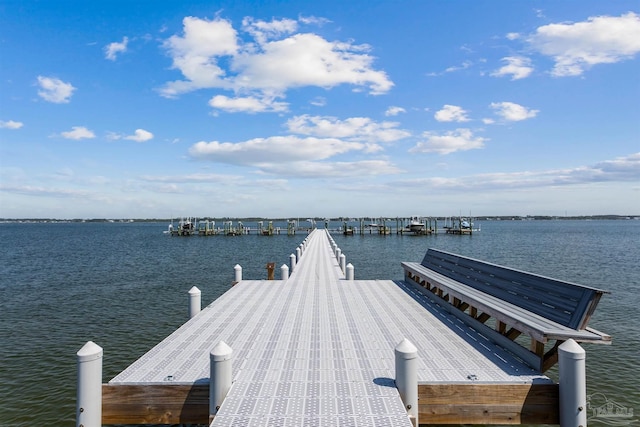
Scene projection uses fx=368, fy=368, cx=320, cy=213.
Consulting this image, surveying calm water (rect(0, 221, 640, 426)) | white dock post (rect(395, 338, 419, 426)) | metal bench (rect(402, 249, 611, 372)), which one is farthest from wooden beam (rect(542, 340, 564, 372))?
calm water (rect(0, 221, 640, 426))

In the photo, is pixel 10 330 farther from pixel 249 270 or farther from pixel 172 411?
pixel 249 270

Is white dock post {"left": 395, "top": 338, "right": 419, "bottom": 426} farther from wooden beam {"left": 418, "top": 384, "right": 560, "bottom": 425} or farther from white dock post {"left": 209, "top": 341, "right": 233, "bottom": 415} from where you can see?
white dock post {"left": 209, "top": 341, "right": 233, "bottom": 415}

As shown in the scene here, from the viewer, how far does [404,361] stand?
5.09 meters

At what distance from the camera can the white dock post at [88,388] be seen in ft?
16.3

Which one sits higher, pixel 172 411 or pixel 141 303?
pixel 172 411

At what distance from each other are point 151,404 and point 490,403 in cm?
492

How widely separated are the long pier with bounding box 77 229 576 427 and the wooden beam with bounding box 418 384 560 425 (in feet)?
0.05

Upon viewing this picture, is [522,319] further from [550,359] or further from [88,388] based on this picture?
[88,388]

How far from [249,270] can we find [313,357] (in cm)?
2515

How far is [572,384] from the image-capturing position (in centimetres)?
506

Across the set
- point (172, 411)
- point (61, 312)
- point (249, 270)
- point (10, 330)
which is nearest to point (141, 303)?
point (61, 312)

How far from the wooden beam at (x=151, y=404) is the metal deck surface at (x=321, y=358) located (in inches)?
6.2

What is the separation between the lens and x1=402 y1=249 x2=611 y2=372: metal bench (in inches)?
223

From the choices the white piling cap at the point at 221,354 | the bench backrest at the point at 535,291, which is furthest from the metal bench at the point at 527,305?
the white piling cap at the point at 221,354
